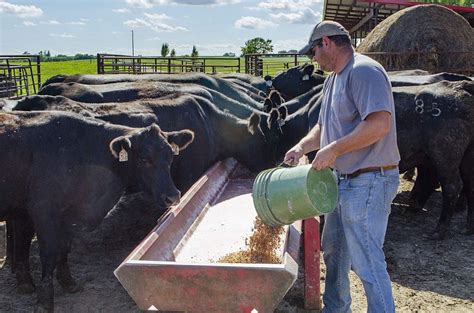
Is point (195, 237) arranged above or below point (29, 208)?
below

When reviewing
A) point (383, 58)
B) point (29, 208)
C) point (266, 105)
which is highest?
point (383, 58)

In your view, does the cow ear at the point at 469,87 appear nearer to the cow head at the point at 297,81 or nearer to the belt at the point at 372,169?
the belt at the point at 372,169

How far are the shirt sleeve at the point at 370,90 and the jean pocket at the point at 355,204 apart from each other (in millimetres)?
527

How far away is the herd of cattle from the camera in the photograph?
4.84 meters

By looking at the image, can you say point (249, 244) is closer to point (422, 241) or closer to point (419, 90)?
point (422, 241)

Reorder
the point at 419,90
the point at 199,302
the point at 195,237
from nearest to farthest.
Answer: the point at 199,302
the point at 195,237
the point at 419,90

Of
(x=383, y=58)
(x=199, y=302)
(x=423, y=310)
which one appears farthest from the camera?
(x=383, y=58)

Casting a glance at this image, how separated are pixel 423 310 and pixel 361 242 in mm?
1776

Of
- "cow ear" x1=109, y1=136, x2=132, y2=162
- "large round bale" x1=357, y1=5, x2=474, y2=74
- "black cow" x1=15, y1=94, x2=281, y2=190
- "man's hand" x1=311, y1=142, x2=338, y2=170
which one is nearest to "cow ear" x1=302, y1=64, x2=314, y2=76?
"large round bale" x1=357, y1=5, x2=474, y2=74

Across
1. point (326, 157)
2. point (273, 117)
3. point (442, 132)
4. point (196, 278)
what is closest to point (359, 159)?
point (326, 157)

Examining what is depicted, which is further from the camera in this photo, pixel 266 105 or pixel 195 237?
pixel 266 105

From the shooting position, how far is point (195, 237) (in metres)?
5.03

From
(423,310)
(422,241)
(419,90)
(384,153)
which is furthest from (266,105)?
(384,153)

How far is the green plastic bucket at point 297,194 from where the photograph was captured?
3395mm
